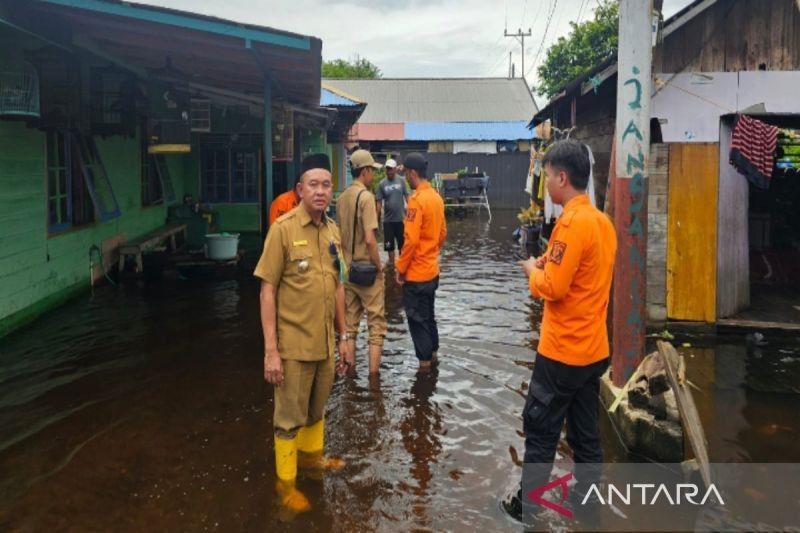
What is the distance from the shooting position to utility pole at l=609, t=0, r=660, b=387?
4.89 m

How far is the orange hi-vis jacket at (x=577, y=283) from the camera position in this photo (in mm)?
3303

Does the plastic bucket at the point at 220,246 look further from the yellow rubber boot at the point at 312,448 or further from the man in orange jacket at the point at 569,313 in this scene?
the man in orange jacket at the point at 569,313

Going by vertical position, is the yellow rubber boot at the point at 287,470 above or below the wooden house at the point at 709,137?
below

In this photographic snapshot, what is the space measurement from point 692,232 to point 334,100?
11.2 metres

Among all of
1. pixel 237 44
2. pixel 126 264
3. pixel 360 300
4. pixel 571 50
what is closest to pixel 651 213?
pixel 360 300

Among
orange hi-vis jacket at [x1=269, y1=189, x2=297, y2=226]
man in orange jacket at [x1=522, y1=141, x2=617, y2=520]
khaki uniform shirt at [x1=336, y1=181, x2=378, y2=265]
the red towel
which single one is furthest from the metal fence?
man in orange jacket at [x1=522, y1=141, x2=617, y2=520]

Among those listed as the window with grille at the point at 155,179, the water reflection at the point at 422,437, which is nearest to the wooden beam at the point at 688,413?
the water reflection at the point at 422,437

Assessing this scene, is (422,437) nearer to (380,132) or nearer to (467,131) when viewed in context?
(380,132)

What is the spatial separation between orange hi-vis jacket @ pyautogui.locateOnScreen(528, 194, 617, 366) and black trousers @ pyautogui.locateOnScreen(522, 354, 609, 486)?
81mm

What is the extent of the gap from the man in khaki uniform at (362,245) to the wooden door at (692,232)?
144 inches

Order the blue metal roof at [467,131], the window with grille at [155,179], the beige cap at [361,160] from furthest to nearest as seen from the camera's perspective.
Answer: the blue metal roof at [467,131] < the window with grille at [155,179] < the beige cap at [361,160]

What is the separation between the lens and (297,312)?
3881mm

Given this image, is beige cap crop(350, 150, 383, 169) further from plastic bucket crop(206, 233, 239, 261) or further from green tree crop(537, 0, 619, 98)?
green tree crop(537, 0, 619, 98)

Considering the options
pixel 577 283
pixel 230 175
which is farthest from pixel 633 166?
pixel 230 175
